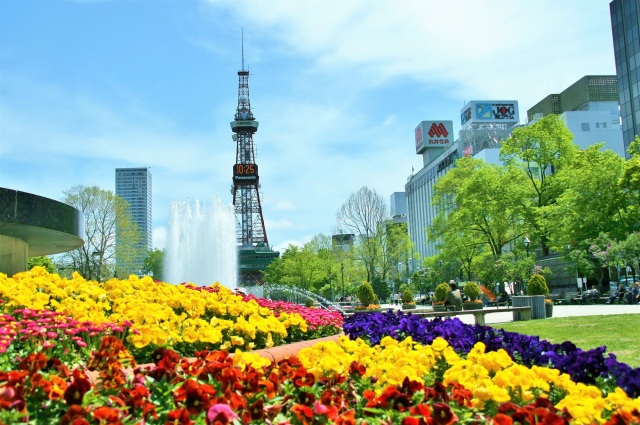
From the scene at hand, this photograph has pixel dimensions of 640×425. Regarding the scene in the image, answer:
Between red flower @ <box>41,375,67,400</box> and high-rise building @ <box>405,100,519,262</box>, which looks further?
high-rise building @ <box>405,100,519,262</box>

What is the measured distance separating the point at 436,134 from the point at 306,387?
132723mm

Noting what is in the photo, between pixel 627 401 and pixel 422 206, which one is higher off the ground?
pixel 422 206

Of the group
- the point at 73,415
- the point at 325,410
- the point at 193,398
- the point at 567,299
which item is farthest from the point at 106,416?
the point at 567,299

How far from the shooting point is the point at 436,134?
133 metres

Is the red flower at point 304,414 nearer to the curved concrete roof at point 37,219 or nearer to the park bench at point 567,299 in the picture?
the curved concrete roof at point 37,219

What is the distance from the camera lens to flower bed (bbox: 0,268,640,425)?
9.95ft

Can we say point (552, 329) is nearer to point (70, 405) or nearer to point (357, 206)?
point (70, 405)

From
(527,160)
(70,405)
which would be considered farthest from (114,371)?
(527,160)

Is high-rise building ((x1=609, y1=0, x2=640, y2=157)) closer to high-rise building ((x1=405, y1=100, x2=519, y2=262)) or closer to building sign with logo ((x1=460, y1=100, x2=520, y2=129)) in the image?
high-rise building ((x1=405, y1=100, x2=519, y2=262))

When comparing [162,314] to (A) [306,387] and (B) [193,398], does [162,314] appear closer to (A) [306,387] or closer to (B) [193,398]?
(A) [306,387]

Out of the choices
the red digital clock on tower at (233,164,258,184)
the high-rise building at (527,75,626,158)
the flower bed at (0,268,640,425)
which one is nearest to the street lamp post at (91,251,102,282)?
the flower bed at (0,268,640,425)

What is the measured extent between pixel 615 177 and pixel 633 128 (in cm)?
2439

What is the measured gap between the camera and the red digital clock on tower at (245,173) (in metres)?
109

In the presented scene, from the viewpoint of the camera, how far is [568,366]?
4.89 m
